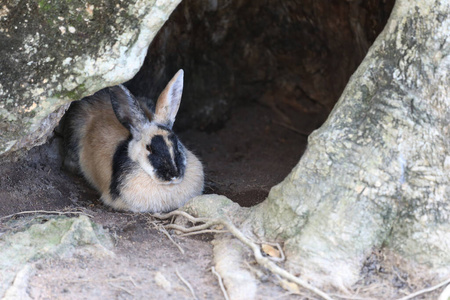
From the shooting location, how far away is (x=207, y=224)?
4.16m

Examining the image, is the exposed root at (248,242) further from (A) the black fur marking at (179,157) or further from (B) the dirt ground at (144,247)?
(A) the black fur marking at (179,157)

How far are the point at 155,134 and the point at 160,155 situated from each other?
0.25m

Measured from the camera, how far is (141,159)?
16.5ft

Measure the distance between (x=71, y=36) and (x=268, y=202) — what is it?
184 centimetres

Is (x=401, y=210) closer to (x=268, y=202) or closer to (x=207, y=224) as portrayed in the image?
(x=268, y=202)

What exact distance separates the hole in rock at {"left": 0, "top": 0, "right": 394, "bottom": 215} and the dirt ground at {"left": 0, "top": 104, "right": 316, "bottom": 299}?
0.07 feet

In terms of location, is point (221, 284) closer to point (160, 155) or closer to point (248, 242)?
point (248, 242)

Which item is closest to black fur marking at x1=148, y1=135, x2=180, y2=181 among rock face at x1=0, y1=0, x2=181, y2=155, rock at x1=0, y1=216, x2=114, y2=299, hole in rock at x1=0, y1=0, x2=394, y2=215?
hole in rock at x1=0, y1=0, x2=394, y2=215

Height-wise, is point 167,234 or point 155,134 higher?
point 155,134

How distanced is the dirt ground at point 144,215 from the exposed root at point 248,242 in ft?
0.31

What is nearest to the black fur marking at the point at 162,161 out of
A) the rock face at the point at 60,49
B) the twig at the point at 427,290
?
the rock face at the point at 60,49

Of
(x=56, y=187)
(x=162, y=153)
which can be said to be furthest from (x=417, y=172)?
(x=56, y=187)

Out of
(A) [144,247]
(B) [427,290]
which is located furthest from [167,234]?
(B) [427,290]

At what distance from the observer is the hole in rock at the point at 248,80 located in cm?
559
